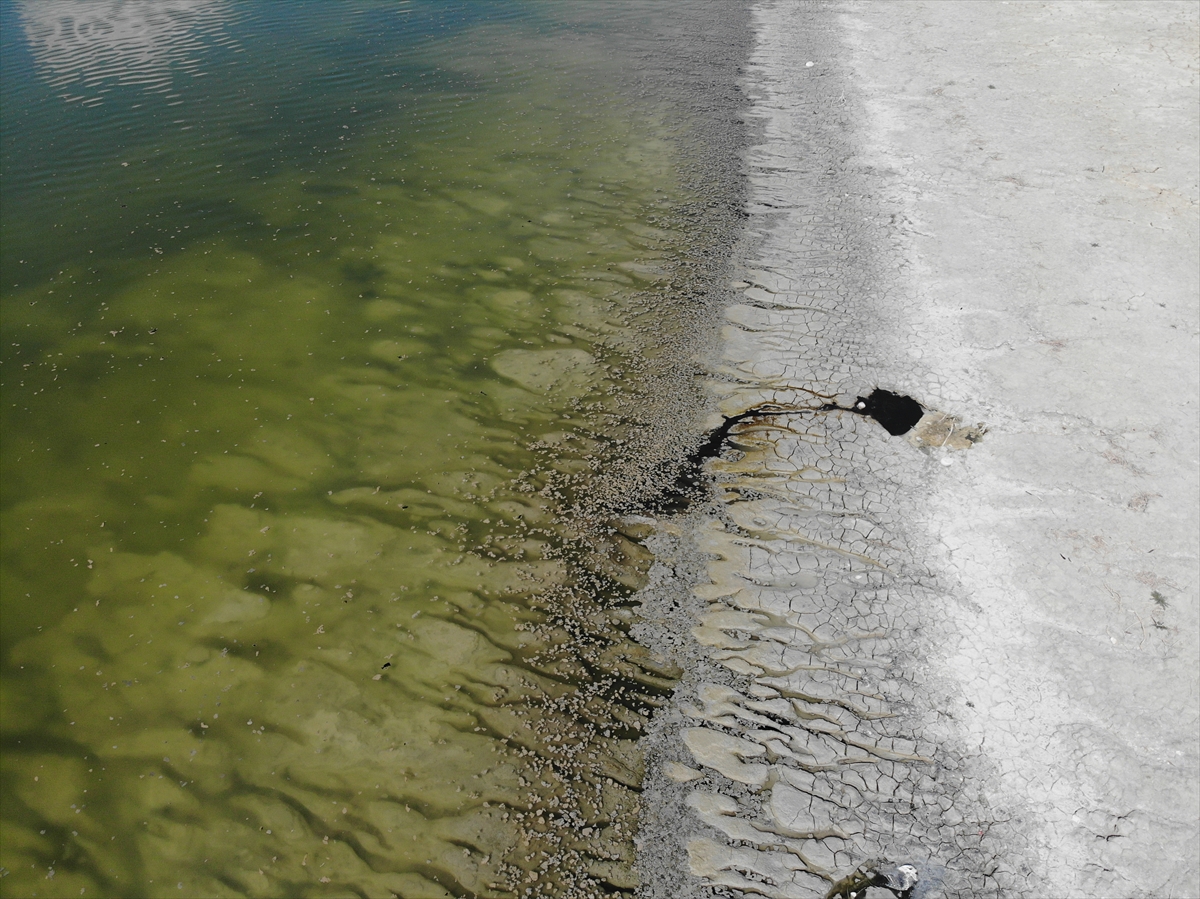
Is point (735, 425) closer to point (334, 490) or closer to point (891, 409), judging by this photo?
point (891, 409)

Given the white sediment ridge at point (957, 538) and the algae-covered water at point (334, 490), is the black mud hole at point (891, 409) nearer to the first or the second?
the white sediment ridge at point (957, 538)

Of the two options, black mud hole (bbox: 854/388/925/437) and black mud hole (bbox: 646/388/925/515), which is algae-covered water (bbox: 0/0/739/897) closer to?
black mud hole (bbox: 646/388/925/515)

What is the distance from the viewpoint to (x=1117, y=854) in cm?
319

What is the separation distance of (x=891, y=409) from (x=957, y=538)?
1105mm

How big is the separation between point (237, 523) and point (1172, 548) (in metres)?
5.45

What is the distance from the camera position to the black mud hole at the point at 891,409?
16.6 feet

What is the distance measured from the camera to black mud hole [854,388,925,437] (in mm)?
5066

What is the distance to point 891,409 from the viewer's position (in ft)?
17.0

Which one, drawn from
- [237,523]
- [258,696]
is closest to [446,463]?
[237,523]

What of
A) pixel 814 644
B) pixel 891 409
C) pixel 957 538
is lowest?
pixel 814 644

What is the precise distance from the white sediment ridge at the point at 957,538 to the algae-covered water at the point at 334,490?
535mm

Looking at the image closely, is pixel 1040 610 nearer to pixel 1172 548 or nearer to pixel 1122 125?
pixel 1172 548

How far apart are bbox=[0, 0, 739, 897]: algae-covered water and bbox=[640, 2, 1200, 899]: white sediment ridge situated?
1.76ft

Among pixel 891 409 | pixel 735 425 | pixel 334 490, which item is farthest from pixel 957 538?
pixel 334 490
